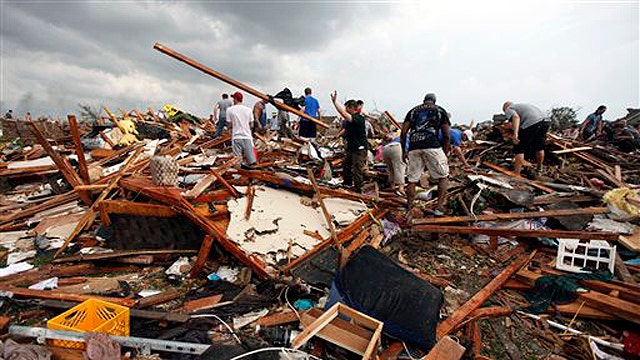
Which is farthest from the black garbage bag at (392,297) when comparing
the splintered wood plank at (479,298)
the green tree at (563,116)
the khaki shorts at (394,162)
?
the green tree at (563,116)

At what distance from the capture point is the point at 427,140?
486 centimetres

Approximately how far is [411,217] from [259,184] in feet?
8.04

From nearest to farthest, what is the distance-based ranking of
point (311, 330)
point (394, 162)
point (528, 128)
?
point (311, 330) < point (394, 162) < point (528, 128)

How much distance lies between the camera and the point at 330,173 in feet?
22.6

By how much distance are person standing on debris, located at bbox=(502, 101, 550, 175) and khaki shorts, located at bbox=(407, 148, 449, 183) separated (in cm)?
286

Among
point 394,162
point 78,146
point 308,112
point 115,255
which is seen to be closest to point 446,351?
point 394,162

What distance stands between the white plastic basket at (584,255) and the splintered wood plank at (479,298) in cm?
36

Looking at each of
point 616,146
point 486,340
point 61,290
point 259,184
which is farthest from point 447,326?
point 616,146

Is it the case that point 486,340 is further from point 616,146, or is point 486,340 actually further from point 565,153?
point 616,146

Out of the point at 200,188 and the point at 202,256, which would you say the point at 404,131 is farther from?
the point at 202,256

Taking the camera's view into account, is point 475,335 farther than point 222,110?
No

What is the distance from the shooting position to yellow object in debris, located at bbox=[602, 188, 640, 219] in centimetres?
482

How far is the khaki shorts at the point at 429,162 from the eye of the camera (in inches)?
193

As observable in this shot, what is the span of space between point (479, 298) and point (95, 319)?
379 centimetres
